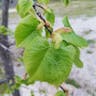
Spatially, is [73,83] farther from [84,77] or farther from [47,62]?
[47,62]

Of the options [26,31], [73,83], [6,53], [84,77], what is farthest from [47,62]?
[84,77]

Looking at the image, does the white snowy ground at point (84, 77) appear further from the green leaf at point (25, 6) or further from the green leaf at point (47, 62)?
the green leaf at point (47, 62)

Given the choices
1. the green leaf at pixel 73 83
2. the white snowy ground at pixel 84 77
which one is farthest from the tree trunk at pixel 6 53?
the green leaf at pixel 73 83

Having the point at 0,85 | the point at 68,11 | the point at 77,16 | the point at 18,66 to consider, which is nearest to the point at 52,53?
the point at 0,85

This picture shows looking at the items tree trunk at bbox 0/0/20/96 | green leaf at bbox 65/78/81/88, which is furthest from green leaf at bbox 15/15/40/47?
green leaf at bbox 65/78/81/88

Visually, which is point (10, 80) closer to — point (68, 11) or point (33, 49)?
point (33, 49)
